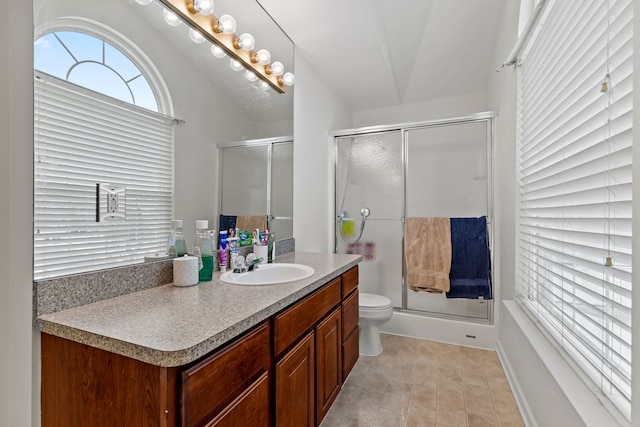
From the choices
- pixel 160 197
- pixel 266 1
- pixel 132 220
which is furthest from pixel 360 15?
pixel 132 220

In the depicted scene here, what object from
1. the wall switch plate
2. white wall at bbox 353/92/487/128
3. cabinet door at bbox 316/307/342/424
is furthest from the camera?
white wall at bbox 353/92/487/128

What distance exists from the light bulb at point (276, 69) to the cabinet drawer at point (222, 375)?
1.74 meters

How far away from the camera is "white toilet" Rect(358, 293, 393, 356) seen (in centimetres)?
223

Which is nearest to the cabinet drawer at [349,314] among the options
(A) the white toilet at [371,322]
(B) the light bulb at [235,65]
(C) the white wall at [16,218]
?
(A) the white toilet at [371,322]

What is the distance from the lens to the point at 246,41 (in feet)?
5.81

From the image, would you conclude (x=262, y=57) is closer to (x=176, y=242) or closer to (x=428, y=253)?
(x=176, y=242)

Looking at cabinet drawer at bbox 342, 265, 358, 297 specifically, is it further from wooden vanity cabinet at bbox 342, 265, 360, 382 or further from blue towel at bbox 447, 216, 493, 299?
blue towel at bbox 447, 216, 493, 299

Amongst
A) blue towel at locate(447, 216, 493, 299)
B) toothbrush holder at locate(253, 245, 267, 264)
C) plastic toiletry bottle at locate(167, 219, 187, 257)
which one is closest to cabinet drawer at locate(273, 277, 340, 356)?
toothbrush holder at locate(253, 245, 267, 264)

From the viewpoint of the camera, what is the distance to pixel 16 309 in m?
0.79

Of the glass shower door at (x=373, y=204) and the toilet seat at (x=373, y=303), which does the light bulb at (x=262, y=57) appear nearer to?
the glass shower door at (x=373, y=204)

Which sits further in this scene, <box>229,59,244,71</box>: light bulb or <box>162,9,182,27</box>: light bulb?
<box>229,59,244,71</box>: light bulb

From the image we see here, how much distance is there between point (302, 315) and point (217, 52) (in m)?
1.43

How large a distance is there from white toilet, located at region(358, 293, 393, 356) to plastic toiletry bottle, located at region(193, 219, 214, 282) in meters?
1.34

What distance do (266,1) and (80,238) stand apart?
1746 millimetres
